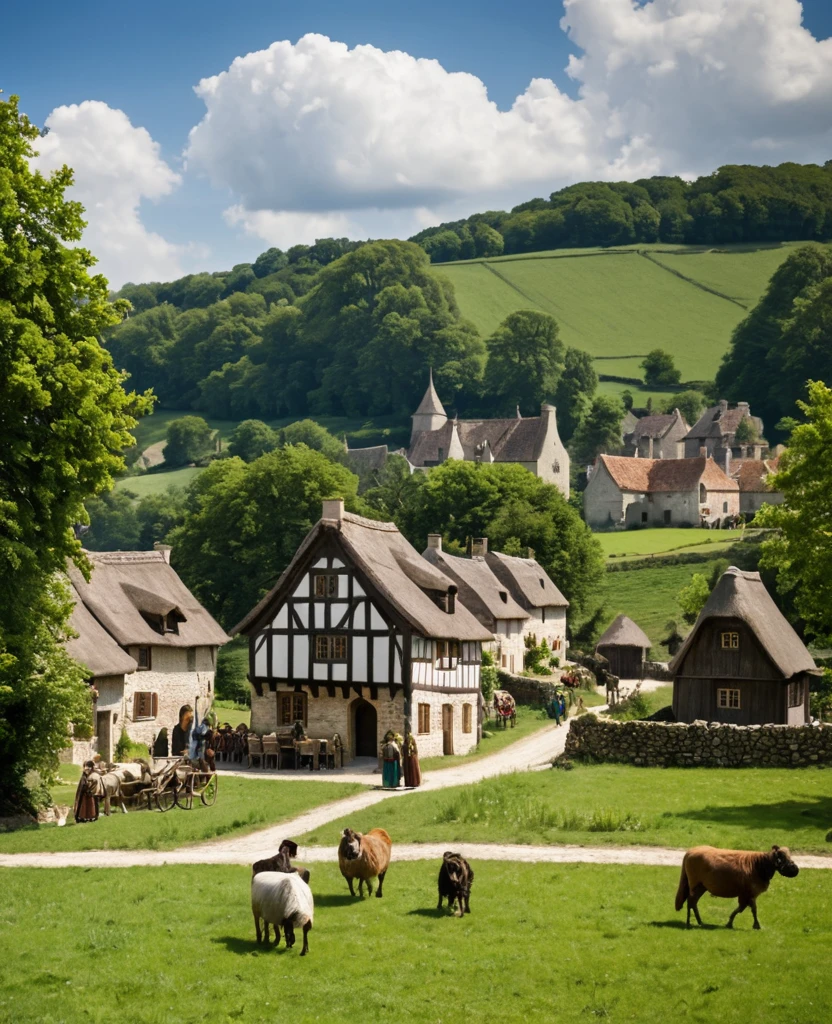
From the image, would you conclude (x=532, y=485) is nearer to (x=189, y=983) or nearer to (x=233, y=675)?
(x=233, y=675)

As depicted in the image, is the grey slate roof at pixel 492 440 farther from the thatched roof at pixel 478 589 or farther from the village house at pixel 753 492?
the thatched roof at pixel 478 589

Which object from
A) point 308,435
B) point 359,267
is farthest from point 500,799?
point 359,267

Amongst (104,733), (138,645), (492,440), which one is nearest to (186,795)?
(104,733)

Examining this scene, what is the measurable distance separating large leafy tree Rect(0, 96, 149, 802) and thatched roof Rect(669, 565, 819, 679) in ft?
A: 64.7

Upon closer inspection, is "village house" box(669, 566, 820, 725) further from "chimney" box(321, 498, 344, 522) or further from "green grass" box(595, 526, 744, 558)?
"green grass" box(595, 526, 744, 558)

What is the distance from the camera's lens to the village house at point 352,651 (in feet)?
129

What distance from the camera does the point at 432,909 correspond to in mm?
18156

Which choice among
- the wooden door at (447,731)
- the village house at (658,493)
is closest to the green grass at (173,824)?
the wooden door at (447,731)

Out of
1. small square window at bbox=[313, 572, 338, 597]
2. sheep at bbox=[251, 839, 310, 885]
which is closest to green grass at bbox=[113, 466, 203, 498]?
small square window at bbox=[313, 572, 338, 597]

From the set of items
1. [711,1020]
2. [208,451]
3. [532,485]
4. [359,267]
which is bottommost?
[711,1020]

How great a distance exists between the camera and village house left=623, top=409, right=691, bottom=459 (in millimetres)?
143875

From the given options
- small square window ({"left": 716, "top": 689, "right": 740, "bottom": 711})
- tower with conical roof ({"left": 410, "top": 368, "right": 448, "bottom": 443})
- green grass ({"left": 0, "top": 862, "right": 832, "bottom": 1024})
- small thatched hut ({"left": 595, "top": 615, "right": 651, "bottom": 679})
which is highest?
tower with conical roof ({"left": 410, "top": 368, "right": 448, "bottom": 443})

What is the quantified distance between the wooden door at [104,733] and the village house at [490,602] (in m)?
19.8

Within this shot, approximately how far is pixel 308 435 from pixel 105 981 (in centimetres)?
13916
